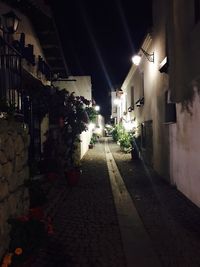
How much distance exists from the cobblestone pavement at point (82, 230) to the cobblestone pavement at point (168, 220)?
0.68m

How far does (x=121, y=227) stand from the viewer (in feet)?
21.6

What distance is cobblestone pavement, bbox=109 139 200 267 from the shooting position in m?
5.17

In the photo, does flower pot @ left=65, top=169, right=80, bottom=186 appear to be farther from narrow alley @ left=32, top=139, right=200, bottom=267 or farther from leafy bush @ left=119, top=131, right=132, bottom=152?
leafy bush @ left=119, top=131, right=132, bottom=152

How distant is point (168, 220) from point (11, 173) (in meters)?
3.63

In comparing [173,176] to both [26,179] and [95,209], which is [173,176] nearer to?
[95,209]

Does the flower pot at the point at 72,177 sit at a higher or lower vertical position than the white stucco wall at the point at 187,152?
lower

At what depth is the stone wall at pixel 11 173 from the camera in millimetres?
4520

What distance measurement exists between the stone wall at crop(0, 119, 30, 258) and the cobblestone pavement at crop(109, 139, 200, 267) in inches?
90.9

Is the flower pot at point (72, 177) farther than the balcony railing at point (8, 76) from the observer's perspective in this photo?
Yes

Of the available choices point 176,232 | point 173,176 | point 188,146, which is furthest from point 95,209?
point 173,176

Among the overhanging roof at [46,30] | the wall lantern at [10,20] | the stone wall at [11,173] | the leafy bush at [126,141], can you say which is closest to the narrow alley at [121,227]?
the stone wall at [11,173]

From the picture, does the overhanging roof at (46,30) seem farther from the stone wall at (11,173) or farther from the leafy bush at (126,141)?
the leafy bush at (126,141)

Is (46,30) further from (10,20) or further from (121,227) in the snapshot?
(121,227)

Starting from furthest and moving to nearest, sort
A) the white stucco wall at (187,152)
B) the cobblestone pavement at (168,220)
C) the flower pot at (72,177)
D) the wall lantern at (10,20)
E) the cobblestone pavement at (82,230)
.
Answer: the flower pot at (72,177)
the wall lantern at (10,20)
the white stucco wall at (187,152)
the cobblestone pavement at (168,220)
the cobblestone pavement at (82,230)
